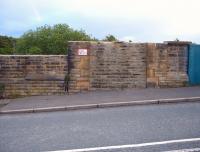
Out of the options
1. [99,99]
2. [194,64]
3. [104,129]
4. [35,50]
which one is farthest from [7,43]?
[104,129]

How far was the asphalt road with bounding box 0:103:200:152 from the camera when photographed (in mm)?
7582

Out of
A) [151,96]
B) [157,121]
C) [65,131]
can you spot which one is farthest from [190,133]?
[151,96]

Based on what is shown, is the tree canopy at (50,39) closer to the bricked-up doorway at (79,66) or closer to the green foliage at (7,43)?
the green foliage at (7,43)

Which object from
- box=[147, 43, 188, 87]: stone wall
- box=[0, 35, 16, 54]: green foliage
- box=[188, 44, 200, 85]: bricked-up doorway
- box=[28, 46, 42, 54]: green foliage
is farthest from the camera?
box=[0, 35, 16, 54]: green foliage

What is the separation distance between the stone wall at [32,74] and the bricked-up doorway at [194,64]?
185 inches

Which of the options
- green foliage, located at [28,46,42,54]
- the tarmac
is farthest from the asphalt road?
green foliage, located at [28,46,42,54]

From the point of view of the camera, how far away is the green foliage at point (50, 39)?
41531 mm

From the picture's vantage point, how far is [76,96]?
1520cm

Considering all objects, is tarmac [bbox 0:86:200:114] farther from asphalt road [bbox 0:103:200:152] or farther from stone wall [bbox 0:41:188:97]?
asphalt road [bbox 0:103:200:152]

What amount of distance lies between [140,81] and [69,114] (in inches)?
200

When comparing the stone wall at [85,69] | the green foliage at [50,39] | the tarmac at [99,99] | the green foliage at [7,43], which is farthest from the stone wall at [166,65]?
the green foliage at [7,43]

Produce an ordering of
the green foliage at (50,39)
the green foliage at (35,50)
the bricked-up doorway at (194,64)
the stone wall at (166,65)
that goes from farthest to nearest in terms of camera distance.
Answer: the green foliage at (50,39), the green foliage at (35,50), the bricked-up doorway at (194,64), the stone wall at (166,65)

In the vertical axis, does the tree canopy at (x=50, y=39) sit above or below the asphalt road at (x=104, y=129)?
above

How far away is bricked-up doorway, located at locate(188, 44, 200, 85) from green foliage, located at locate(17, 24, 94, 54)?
25557 mm
